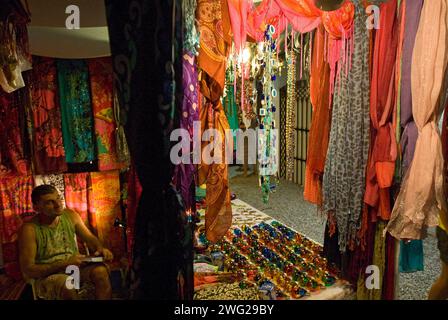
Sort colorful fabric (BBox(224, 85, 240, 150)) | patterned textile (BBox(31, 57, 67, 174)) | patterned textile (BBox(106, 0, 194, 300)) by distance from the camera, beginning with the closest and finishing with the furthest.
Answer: patterned textile (BBox(106, 0, 194, 300)), patterned textile (BBox(31, 57, 67, 174)), colorful fabric (BBox(224, 85, 240, 150))

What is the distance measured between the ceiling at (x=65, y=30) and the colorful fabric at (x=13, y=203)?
1.03 metres

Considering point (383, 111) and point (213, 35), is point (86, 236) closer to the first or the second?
point (213, 35)

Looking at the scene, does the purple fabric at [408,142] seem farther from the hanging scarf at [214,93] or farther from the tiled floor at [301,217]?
the hanging scarf at [214,93]

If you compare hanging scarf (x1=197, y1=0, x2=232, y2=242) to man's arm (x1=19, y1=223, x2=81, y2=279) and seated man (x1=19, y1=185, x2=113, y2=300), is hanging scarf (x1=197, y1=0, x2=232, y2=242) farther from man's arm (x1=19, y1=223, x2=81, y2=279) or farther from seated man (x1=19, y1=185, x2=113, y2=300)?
man's arm (x1=19, y1=223, x2=81, y2=279)

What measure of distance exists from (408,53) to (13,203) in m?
2.84

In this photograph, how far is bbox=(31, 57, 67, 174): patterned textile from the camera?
2.42 m

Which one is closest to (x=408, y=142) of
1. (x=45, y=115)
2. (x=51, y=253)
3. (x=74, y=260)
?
(x=74, y=260)

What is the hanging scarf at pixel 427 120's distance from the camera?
140 cm

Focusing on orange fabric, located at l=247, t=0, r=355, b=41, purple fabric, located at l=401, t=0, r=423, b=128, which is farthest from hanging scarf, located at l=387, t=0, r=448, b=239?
orange fabric, located at l=247, t=0, r=355, b=41

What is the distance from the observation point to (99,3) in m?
1.52

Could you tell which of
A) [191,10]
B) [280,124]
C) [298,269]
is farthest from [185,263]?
[280,124]

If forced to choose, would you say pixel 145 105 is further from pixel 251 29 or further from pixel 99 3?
pixel 251 29

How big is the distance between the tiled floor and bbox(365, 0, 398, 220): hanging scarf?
596 mm

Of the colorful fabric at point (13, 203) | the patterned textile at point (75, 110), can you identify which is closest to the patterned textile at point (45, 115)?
the patterned textile at point (75, 110)
